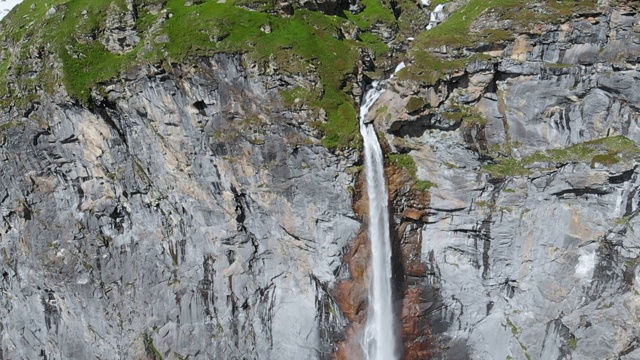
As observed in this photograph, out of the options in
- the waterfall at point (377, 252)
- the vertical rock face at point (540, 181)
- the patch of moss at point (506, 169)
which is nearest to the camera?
the vertical rock face at point (540, 181)

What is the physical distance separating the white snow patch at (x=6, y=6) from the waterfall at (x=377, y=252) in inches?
896

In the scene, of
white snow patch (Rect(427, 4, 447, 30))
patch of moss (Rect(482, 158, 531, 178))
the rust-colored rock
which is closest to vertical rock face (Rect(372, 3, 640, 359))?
patch of moss (Rect(482, 158, 531, 178))

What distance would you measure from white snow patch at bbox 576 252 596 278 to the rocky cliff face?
5 centimetres

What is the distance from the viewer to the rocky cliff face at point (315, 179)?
61.3ft

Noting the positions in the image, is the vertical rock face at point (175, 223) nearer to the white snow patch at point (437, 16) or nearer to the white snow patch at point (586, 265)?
the white snow patch at point (586, 265)

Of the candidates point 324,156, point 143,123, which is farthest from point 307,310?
point 143,123

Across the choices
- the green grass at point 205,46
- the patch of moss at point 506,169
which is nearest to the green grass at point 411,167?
the green grass at point 205,46

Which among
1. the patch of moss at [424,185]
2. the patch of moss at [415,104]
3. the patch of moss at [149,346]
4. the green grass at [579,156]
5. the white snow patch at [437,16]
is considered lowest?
the patch of moss at [149,346]

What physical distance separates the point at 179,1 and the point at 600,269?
2093 cm

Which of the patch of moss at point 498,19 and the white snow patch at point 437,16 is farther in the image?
the white snow patch at point 437,16

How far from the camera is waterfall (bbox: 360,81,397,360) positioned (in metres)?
19.4

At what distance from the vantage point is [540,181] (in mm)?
18688

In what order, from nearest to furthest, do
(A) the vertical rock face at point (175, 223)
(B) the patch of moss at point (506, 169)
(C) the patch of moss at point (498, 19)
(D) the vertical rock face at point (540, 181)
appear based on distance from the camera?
(D) the vertical rock face at point (540, 181)
(C) the patch of moss at point (498, 19)
(B) the patch of moss at point (506, 169)
(A) the vertical rock face at point (175, 223)

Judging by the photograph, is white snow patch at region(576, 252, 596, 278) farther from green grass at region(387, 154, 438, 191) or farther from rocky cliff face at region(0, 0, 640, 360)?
green grass at region(387, 154, 438, 191)
